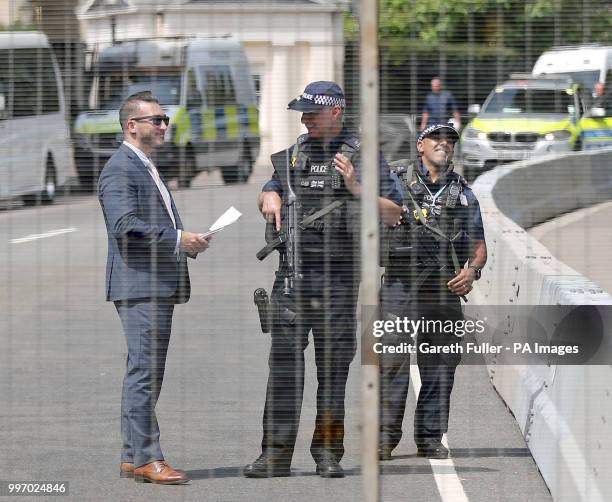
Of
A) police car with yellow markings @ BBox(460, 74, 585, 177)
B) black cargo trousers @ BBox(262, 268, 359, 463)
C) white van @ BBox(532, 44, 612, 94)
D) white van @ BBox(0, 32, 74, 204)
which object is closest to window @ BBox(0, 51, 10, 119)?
white van @ BBox(0, 32, 74, 204)

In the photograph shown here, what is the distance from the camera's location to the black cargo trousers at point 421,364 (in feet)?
22.2

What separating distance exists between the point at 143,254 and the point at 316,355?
95 centimetres

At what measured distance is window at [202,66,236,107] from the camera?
21.1 feet

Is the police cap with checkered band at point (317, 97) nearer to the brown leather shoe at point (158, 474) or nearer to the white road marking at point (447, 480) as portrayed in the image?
the brown leather shoe at point (158, 474)

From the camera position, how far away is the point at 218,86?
658cm

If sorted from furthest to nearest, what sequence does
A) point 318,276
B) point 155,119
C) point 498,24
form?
point 318,276, point 155,119, point 498,24

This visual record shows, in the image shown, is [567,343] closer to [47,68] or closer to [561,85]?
[561,85]

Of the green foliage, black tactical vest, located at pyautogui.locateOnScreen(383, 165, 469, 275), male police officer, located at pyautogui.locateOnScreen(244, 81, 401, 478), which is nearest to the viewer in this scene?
the green foliage

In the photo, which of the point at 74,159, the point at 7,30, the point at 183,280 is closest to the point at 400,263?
the point at 183,280

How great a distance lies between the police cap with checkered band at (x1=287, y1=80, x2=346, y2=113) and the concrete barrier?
3.82ft

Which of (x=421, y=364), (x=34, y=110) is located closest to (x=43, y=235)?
(x=34, y=110)

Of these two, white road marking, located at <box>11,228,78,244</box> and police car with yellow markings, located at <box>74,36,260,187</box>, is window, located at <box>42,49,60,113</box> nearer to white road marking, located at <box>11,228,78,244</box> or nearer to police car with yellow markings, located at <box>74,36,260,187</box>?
police car with yellow markings, located at <box>74,36,260,187</box>

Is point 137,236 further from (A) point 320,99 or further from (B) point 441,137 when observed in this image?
(B) point 441,137

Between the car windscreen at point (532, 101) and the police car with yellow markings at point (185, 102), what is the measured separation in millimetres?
1066
